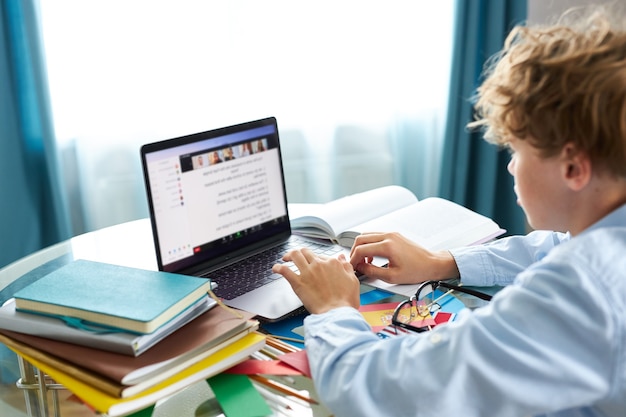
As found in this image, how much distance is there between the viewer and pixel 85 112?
243 centimetres

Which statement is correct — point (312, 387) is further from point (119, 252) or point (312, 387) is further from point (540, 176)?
point (119, 252)

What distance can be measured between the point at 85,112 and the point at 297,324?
1583 mm

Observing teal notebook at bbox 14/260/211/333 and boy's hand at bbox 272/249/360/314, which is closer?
teal notebook at bbox 14/260/211/333

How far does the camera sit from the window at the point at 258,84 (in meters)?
2.40

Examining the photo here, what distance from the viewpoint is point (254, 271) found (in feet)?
4.33

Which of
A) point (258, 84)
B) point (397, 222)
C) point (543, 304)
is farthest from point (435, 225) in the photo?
point (258, 84)

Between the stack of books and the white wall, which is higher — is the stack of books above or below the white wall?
below

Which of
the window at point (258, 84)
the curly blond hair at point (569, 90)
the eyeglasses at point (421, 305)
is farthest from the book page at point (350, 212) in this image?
the window at point (258, 84)

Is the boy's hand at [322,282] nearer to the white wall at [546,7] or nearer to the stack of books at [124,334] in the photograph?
the stack of books at [124,334]

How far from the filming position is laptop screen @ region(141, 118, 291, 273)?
1263mm

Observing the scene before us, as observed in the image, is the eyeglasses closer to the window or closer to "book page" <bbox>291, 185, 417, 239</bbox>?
"book page" <bbox>291, 185, 417, 239</bbox>

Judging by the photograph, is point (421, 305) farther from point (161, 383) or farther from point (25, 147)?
point (25, 147)

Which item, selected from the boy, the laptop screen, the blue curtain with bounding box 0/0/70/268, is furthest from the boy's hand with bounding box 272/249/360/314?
the blue curtain with bounding box 0/0/70/268

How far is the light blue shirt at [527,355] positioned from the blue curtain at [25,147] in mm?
1773
